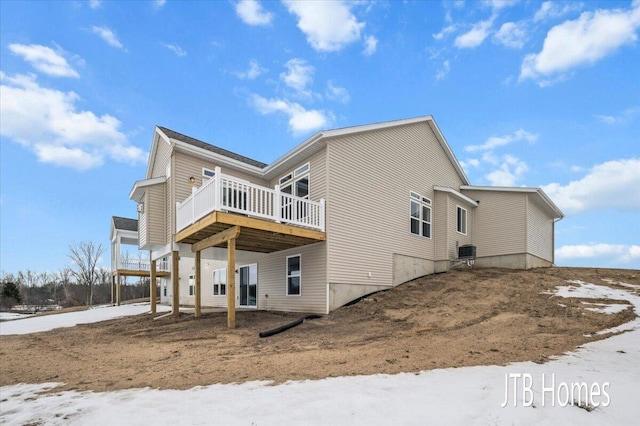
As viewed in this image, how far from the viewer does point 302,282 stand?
41.0ft

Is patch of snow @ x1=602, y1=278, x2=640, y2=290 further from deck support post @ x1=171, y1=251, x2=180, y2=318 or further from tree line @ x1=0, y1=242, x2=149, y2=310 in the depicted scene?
tree line @ x1=0, y1=242, x2=149, y2=310

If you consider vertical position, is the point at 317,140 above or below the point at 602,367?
above

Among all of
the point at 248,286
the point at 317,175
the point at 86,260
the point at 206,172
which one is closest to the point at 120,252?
the point at 248,286

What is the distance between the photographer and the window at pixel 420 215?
15193 millimetres

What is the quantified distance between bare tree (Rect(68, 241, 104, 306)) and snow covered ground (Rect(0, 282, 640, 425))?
39.0 m

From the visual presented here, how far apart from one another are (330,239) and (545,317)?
6248mm

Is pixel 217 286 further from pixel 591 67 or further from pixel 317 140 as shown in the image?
pixel 591 67

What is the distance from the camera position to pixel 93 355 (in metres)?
7.88

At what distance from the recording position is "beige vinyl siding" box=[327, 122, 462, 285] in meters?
12.1

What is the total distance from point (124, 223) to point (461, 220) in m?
21.4

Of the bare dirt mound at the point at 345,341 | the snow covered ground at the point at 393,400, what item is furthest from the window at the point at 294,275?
the snow covered ground at the point at 393,400

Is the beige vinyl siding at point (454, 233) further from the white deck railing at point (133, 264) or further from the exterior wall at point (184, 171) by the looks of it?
the white deck railing at point (133, 264)

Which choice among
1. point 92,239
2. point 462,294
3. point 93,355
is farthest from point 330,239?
point 92,239

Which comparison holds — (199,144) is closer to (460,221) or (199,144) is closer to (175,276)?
(175,276)
